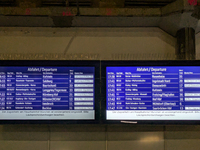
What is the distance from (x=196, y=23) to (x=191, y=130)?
152cm

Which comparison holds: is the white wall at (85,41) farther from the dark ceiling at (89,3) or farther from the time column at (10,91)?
the time column at (10,91)

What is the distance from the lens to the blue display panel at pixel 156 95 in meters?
2.19

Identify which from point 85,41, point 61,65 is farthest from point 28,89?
point 85,41

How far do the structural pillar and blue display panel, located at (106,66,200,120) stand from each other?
0.26m

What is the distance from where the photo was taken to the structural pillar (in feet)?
7.77

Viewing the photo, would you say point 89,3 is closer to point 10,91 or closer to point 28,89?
point 28,89

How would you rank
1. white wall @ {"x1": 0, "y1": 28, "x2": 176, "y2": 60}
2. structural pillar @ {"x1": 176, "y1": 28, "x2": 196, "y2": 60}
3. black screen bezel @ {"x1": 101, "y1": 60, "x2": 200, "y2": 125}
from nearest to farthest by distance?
black screen bezel @ {"x1": 101, "y1": 60, "x2": 200, "y2": 125}
structural pillar @ {"x1": 176, "y1": 28, "x2": 196, "y2": 60}
white wall @ {"x1": 0, "y1": 28, "x2": 176, "y2": 60}

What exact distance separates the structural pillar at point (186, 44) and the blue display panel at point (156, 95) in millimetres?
264

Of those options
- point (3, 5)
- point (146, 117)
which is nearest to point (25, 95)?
point (3, 5)

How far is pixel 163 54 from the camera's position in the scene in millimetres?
2451

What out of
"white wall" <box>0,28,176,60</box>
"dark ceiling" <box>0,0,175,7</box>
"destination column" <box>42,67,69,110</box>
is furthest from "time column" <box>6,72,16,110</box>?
"dark ceiling" <box>0,0,175,7</box>

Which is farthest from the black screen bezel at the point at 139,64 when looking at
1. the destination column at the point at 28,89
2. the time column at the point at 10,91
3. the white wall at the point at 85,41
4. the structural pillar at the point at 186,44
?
the time column at the point at 10,91

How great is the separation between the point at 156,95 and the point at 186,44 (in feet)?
2.83

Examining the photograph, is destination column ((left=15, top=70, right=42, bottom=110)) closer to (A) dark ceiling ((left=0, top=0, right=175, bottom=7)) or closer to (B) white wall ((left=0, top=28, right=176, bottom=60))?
(B) white wall ((left=0, top=28, right=176, bottom=60))
